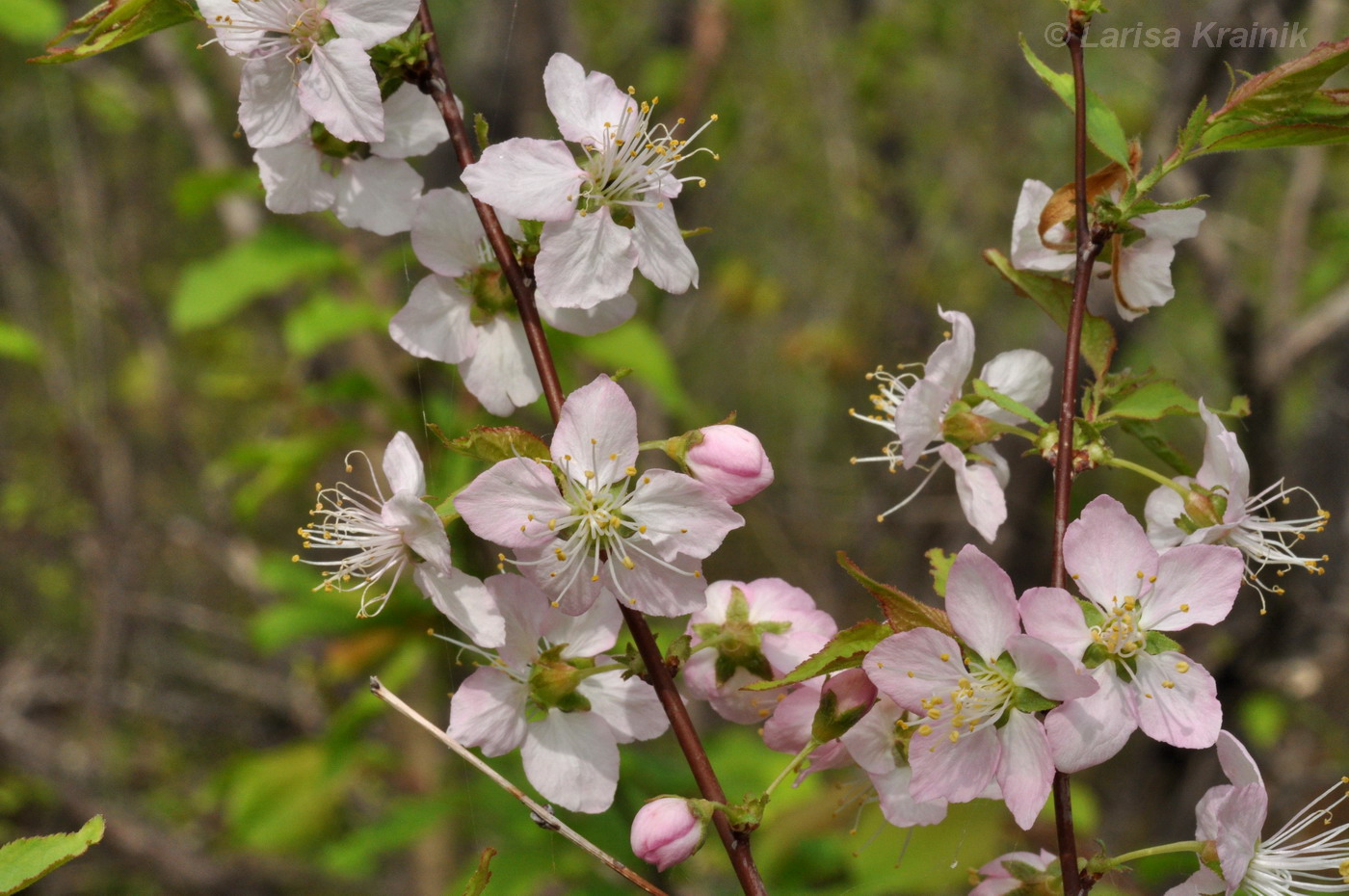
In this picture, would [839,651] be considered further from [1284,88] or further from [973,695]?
[1284,88]

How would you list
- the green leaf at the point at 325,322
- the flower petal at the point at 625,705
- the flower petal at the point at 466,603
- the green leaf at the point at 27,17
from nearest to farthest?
the flower petal at the point at 466,603 < the flower petal at the point at 625,705 < the green leaf at the point at 27,17 < the green leaf at the point at 325,322

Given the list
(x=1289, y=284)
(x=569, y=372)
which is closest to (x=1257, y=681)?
(x=1289, y=284)

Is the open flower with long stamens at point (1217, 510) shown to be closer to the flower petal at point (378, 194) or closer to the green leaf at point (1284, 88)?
the green leaf at point (1284, 88)

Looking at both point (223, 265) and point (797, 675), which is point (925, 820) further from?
point (223, 265)

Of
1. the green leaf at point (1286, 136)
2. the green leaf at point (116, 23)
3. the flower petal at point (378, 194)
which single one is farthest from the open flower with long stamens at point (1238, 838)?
the green leaf at point (116, 23)

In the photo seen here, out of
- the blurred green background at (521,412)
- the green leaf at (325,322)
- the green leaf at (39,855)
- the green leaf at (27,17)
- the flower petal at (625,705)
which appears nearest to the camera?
the green leaf at (39,855)
